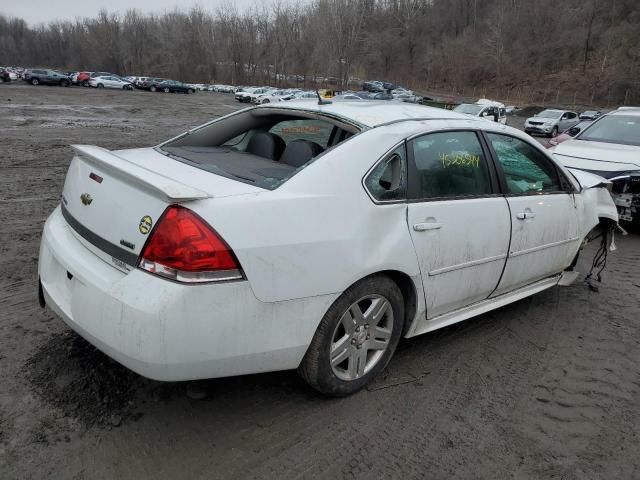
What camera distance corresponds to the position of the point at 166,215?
7.30 ft

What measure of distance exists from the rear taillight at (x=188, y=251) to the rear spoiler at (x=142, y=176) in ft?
0.22

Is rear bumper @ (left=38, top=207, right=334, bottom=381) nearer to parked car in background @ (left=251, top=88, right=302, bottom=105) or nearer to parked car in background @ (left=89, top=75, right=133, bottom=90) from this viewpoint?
parked car in background @ (left=251, top=88, right=302, bottom=105)

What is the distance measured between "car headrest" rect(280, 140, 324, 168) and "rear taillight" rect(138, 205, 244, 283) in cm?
107

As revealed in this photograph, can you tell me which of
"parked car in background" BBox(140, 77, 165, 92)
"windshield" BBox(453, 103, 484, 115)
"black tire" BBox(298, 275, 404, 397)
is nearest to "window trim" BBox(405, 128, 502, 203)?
"black tire" BBox(298, 275, 404, 397)

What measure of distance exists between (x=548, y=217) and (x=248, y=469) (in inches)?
111

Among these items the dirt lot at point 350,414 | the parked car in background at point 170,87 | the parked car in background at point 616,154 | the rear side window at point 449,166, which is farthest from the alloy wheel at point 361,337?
the parked car in background at point 170,87

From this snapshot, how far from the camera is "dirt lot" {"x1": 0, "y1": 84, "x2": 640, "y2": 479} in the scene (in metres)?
2.36

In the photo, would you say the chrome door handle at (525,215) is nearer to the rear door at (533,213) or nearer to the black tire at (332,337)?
the rear door at (533,213)

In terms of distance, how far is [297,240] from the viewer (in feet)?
7.79

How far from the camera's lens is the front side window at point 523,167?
3592 mm

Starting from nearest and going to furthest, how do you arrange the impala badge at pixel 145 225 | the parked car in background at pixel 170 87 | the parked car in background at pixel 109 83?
the impala badge at pixel 145 225 < the parked car in background at pixel 109 83 < the parked car in background at pixel 170 87

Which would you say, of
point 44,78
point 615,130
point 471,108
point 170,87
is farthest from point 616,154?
point 170,87

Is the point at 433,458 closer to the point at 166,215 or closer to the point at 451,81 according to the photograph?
the point at 166,215

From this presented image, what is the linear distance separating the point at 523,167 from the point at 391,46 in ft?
345
